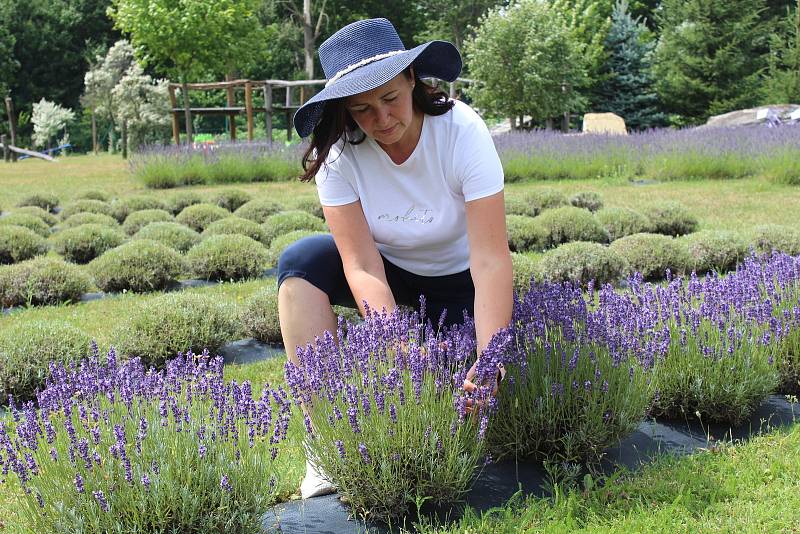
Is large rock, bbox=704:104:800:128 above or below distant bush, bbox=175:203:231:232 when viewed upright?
above

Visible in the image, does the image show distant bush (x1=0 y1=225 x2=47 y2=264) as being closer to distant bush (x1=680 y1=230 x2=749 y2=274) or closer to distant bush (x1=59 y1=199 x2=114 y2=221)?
distant bush (x1=59 y1=199 x2=114 y2=221)

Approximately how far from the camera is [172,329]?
4.02 metres

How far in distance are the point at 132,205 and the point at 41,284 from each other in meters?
3.62

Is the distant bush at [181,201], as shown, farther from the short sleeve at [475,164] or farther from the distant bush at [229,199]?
the short sleeve at [475,164]

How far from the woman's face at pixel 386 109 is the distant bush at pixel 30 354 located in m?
1.91

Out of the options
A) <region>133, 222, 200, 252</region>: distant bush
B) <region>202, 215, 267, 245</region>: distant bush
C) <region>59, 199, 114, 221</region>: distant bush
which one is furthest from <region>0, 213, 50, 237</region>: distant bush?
<region>202, 215, 267, 245</region>: distant bush

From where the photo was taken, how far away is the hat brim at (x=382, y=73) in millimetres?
2350

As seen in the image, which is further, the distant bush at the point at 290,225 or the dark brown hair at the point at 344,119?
the distant bush at the point at 290,225

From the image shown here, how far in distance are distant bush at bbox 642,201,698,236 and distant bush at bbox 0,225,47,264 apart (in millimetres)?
5463

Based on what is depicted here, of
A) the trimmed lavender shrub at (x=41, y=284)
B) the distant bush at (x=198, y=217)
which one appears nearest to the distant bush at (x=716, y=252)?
the trimmed lavender shrub at (x=41, y=284)

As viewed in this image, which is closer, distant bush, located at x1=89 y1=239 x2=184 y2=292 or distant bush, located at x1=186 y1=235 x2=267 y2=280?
distant bush, located at x1=89 y1=239 x2=184 y2=292

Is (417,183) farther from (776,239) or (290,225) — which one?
(290,225)

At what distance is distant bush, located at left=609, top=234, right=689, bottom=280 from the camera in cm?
545

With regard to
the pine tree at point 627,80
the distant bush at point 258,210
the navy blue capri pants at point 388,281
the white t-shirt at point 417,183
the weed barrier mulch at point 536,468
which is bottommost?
the weed barrier mulch at point 536,468
